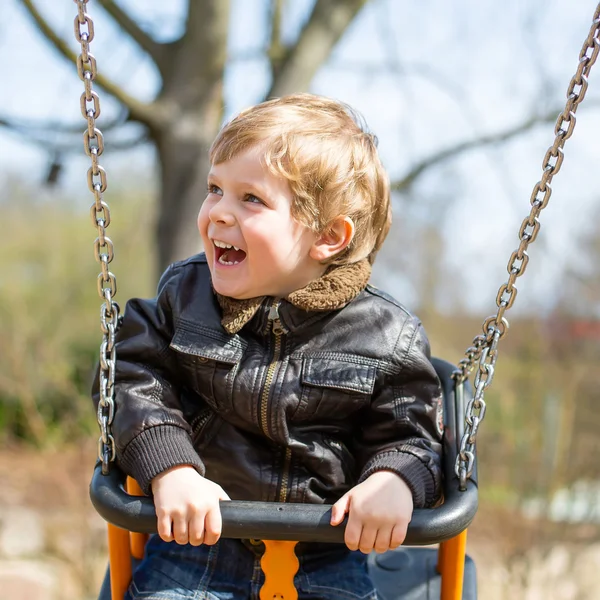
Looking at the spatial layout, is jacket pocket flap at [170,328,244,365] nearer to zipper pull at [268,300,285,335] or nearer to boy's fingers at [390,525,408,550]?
zipper pull at [268,300,285,335]

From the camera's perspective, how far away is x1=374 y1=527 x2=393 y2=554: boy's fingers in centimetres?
137

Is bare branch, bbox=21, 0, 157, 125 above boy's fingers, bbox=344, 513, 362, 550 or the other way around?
above

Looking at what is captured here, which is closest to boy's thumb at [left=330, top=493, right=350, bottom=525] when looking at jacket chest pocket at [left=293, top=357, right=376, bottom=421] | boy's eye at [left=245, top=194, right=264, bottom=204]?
jacket chest pocket at [left=293, top=357, right=376, bottom=421]

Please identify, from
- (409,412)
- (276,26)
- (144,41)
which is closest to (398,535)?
(409,412)

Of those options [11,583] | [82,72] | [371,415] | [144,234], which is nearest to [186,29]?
[82,72]

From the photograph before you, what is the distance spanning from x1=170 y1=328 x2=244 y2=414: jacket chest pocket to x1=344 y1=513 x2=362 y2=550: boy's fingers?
1.12 feet

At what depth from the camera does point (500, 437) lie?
221 inches

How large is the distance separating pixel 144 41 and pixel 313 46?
0.90 meters

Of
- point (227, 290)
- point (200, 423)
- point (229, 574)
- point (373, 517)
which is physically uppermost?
point (227, 290)

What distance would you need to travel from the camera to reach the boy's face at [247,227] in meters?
1.51

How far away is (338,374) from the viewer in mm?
1547

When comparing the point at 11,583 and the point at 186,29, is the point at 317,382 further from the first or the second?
the point at 11,583

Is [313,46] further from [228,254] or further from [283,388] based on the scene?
[283,388]

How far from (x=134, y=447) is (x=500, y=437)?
4.58 m
